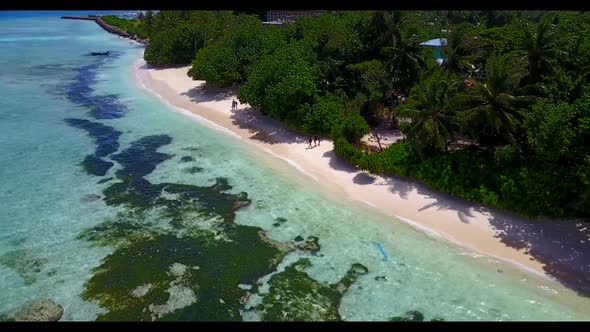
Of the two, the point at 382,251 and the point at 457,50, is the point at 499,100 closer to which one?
the point at 382,251

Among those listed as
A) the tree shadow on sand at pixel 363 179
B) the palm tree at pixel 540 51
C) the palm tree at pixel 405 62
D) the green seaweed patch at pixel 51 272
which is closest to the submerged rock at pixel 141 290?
the green seaweed patch at pixel 51 272

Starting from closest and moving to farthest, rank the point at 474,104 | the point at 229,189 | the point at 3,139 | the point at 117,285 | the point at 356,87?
the point at 117,285 → the point at 474,104 → the point at 229,189 → the point at 356,87 → the point at 3,139

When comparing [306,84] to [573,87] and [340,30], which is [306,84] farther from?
[573,87]

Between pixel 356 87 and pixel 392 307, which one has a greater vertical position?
pixel 356 87

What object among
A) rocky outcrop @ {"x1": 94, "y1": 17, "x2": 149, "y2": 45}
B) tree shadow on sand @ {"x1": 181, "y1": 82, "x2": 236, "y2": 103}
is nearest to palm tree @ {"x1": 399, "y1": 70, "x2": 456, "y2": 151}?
tree shadow on sand @ {"x1": 181, "y1": 82, "x2": 236, "y2": 103}

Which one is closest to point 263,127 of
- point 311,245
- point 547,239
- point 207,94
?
point 207,94

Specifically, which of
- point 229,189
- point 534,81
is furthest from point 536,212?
point 229,189

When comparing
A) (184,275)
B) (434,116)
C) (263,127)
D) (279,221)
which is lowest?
(184,275)

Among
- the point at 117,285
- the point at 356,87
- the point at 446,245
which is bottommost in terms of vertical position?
the point at 117,285
